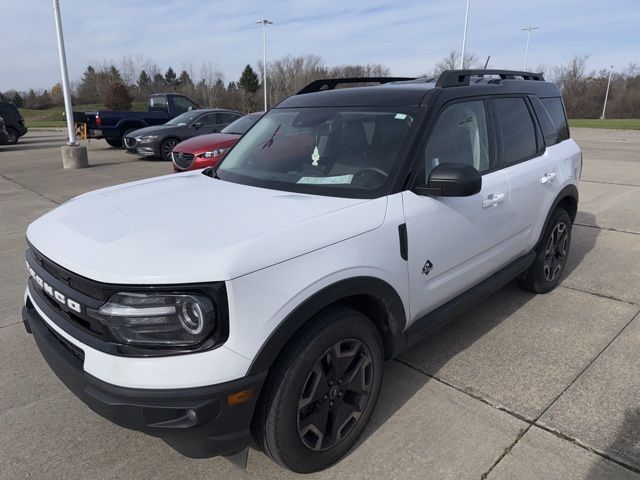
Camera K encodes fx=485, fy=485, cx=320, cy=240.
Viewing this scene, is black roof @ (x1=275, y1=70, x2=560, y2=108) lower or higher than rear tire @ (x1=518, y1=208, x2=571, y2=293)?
higher

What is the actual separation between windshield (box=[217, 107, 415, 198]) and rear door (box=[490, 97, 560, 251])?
104cm

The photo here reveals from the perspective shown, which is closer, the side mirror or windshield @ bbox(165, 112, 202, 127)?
the side mirror

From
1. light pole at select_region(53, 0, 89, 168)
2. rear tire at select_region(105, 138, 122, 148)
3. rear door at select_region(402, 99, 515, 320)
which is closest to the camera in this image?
rear door at select_region(402, 99, 515, 320)

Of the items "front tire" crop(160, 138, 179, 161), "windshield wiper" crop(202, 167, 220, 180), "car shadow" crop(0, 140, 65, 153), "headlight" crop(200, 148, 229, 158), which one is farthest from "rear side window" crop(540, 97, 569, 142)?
"car shadow" crop(0, 140, 65, 153)

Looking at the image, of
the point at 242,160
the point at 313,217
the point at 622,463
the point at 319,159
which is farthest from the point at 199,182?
the point at 622,463

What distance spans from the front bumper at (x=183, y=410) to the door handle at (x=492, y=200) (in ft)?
6.22

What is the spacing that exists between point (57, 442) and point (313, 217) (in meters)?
1.82

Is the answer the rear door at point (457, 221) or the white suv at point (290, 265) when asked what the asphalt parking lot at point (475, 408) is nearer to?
the white suv at point (290, 265)

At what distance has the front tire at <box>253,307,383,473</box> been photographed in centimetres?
204

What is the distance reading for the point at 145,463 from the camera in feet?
7.86

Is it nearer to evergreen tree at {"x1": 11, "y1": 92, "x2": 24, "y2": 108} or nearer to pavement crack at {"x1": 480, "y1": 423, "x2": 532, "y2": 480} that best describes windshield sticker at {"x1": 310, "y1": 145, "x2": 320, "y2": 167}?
pavement crack at {"x1": 480, "y1": 423, "x2": 532, "y2": 480}

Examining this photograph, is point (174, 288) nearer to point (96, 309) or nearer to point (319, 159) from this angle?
point (96, 309)

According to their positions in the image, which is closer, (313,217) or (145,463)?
(313,217)

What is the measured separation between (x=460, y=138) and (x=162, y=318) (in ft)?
7.08
